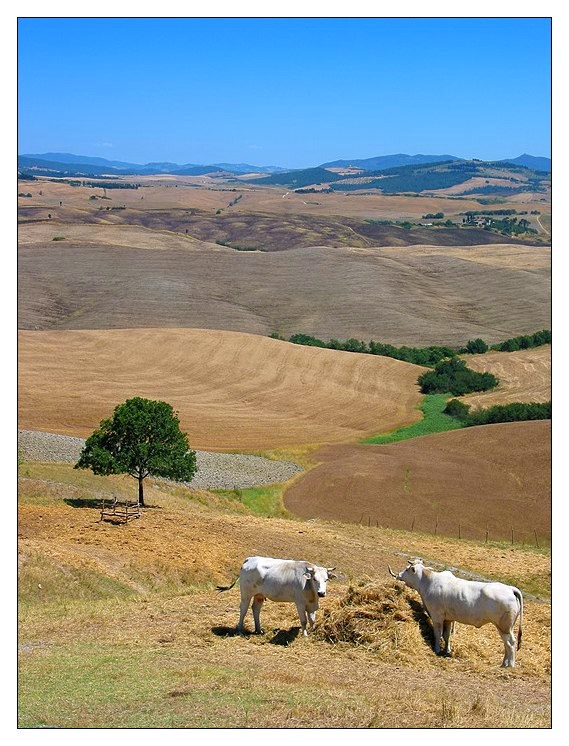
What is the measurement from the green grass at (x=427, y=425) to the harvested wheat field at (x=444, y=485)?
481 centimetres

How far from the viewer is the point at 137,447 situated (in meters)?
35.7

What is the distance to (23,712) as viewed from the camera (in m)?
11.9

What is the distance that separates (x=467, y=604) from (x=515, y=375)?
67579 mm

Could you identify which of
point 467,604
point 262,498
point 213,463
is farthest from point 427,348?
point 467,604

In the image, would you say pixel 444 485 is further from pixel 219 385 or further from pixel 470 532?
pixel 219 385

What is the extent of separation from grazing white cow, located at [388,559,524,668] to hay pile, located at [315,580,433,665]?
392mm

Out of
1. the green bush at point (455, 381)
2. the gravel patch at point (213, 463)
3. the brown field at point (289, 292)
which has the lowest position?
the gravel patch at point (213, 463)

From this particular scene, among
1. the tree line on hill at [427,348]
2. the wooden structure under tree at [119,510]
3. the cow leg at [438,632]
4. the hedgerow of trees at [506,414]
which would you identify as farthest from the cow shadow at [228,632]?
the tree line on hill at [427,348]

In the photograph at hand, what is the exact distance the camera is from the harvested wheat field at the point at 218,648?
12367 mm

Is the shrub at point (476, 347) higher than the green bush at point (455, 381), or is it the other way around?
the shrub at point (476, 347)

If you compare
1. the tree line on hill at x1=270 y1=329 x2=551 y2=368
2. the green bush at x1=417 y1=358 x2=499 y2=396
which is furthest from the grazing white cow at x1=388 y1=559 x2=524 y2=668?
the tree line on hill at x1=270 y1=329 x2=551 y2=368

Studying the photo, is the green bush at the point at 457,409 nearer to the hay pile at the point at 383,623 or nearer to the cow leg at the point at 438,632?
the hay pile at the point at 383,623

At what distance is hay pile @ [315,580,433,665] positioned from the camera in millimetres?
16656

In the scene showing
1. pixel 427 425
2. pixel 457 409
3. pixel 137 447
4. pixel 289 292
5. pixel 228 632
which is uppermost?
pixel 289 292
